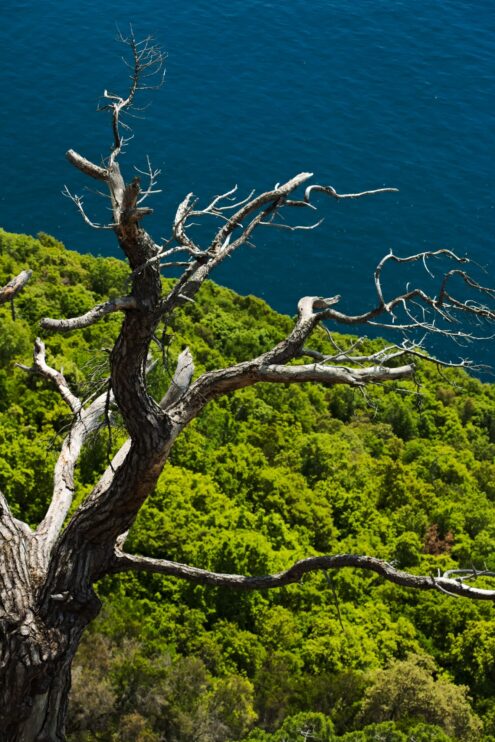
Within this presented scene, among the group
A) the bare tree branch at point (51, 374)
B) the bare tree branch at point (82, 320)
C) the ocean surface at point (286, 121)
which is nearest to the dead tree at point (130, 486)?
the bare tree branch at point (82, 320)

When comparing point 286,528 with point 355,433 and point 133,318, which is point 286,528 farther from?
point 133,318

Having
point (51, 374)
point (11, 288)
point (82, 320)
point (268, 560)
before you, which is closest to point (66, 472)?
point (51, 374)

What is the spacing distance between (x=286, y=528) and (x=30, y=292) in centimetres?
1022

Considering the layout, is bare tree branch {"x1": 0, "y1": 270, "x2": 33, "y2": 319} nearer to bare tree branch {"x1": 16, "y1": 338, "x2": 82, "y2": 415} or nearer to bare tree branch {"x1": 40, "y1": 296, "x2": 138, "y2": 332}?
bare tree branch {"x1": 40, "y1": 296, "x2": 138, "y2": 332}

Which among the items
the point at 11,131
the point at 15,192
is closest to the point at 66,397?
the point at 15,192

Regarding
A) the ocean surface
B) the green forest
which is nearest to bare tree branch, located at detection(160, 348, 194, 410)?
the green forest

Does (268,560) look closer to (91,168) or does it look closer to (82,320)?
(91,168)

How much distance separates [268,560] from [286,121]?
32543mm

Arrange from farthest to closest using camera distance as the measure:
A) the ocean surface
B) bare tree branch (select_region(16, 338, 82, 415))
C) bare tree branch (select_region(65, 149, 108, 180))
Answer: the ocean surface, bare tree branch (select_region(16, 338, 82, 415)), bare tree branch (select_region(65, 149, 108, 180))

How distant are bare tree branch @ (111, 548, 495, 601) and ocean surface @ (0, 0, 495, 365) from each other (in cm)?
2770

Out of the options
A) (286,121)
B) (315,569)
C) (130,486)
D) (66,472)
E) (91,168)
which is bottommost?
(315,569)

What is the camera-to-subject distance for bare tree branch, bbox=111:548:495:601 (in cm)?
816

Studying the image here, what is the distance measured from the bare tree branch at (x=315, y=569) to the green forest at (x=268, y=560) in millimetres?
912

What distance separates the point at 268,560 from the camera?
1720cm
